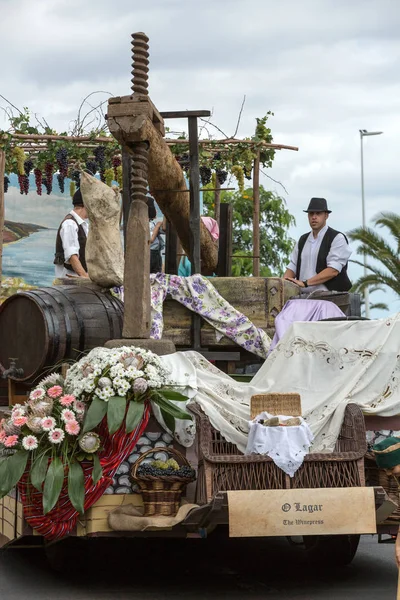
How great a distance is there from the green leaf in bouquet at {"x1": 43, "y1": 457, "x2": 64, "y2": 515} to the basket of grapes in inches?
17.2

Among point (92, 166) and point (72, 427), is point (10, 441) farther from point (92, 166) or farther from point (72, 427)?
point (92, 166)

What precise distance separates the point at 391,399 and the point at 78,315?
2441 mm

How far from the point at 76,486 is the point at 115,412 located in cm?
49

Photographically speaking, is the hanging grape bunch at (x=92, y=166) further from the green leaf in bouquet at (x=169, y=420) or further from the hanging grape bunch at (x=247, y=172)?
the green leaf in bouquet at (x=169, y=420)

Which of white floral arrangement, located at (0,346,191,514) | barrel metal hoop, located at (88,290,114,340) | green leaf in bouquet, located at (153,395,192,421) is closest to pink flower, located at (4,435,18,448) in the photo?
white floral arrangement, located at (0,346,191,514)

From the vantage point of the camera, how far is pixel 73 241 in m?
10.7

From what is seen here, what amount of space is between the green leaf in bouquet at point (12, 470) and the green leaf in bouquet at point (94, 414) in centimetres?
41

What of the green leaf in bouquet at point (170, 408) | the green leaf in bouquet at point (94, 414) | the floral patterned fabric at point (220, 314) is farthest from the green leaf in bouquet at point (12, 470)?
the floral patterned fabric at point (220, 314)

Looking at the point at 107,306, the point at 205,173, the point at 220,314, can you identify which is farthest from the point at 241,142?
the point at 107,306

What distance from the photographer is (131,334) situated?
7449mm

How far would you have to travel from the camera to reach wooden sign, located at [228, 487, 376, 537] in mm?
5969

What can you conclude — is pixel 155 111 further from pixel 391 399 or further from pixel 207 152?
pixel 207 152

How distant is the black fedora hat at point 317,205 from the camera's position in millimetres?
9484

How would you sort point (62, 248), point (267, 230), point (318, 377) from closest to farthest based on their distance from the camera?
point (318, 377) < point (62, 248) < point (267, 230)
